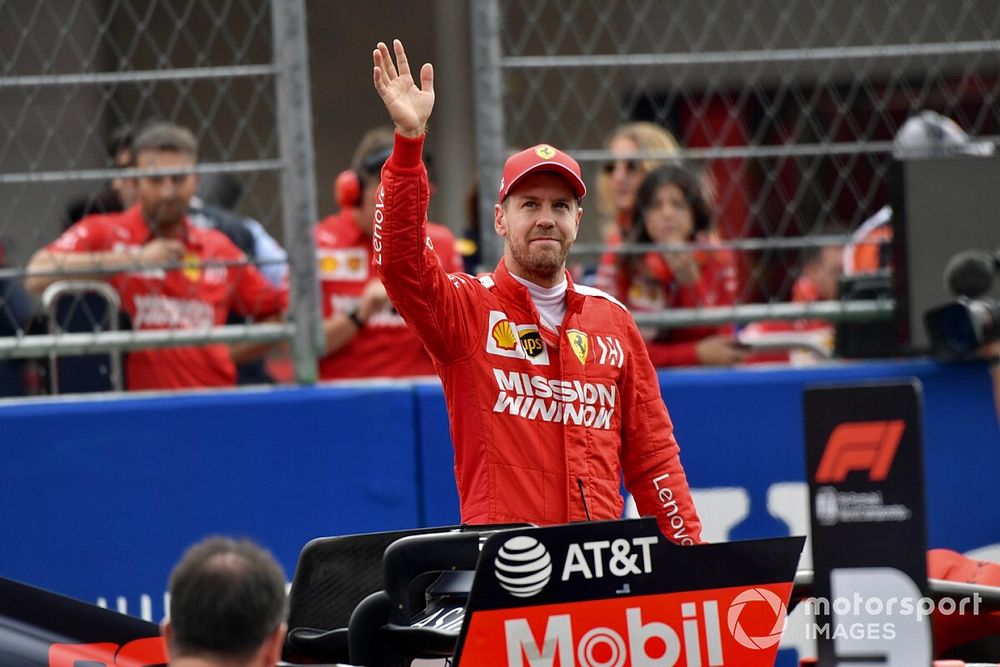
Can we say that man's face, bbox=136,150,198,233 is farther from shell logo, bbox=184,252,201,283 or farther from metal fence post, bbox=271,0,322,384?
metal fence post, bbox=271,0,322,384

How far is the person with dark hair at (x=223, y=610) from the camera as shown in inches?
94.5

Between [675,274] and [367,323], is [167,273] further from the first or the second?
[675,274]

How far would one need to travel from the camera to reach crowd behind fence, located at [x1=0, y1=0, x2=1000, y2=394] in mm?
5539

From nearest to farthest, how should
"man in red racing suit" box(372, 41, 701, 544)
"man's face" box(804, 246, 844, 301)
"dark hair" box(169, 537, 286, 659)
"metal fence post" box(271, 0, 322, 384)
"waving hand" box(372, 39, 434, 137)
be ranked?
1. "dark hair" box(169, 537, 286, 659)
2. "waving hand" box(372, 39, 434, 137)
3. "man in red racing suit" box(372, 41, 701, 544)
4. "metal fence post" box(271, 0, 322, 384)
5. "man's face" box(804, 246, 844, 301)

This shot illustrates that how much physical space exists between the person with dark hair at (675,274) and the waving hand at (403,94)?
2.28 m

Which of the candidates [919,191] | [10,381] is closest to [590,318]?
[919,191]

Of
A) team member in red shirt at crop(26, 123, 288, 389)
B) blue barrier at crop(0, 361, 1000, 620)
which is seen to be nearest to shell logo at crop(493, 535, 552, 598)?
blue barrier at crop(0, 361, 1000, 620)

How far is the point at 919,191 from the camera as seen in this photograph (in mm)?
5852

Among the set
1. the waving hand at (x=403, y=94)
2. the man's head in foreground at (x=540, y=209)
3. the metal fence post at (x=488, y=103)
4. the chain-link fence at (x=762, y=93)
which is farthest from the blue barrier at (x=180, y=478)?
the waving hand at (x=403, y=94)

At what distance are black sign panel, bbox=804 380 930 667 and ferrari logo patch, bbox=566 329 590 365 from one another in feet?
3.79

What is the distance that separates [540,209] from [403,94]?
509mm

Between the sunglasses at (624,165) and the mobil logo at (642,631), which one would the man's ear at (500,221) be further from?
the sunglasses at (624,165)

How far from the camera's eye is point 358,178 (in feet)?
21.2

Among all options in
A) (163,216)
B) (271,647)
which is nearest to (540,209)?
(271,647)
